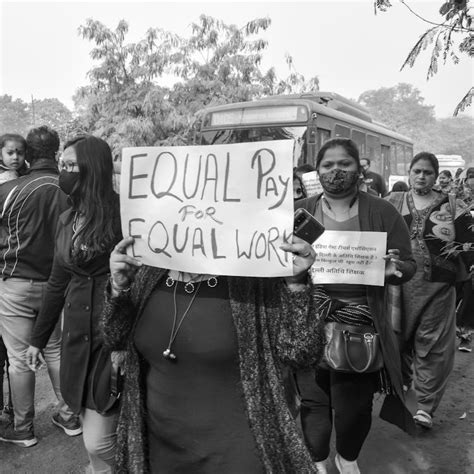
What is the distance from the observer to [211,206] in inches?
68.3

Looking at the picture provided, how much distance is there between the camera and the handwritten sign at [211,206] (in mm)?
1628

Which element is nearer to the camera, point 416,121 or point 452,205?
point 452,205

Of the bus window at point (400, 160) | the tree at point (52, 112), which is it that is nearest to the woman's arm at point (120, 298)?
the bus window at point (400, 160)

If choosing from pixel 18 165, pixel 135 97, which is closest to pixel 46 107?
pixel 135 97

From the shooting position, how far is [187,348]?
1754 mm

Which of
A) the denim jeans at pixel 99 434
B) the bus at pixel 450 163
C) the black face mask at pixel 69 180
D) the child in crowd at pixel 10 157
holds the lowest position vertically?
the denim jeans at pixel 99 434

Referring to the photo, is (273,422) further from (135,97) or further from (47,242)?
(135,97)

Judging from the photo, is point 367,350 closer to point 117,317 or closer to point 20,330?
point 117,317

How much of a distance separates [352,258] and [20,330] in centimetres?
230

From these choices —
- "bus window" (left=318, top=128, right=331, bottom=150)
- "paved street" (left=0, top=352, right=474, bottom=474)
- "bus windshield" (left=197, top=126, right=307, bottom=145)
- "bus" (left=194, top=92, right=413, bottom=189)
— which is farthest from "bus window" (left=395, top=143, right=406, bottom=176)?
"paved street" (left=0, top=352, right=474, bottom=474)

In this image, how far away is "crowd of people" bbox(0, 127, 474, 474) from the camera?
1.71 meters

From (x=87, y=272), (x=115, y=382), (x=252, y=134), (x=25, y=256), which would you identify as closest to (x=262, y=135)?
(x=252, y=134)

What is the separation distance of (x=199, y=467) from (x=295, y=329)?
0.56 metres

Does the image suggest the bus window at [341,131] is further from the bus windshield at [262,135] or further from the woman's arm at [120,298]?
the woman's arm at [120,298]
